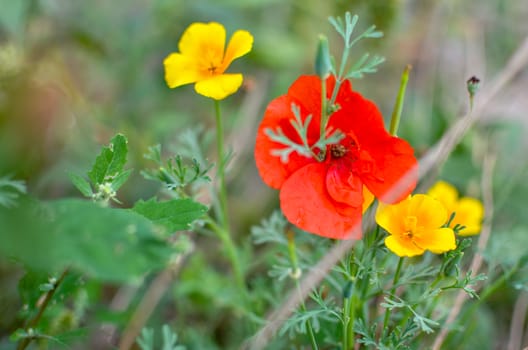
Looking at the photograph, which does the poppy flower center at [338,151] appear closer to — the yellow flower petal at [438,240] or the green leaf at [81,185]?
the yellow flower petal at [438,240]

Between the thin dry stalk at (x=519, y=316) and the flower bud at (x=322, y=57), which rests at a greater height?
the flower bud at (x=322, y=57)

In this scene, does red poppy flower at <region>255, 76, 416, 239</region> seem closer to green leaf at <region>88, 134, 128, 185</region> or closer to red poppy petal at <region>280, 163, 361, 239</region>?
red poppy petal at <region>280, 163, 361, 239</region>

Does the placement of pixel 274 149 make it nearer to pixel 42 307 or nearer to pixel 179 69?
pixel 179 69

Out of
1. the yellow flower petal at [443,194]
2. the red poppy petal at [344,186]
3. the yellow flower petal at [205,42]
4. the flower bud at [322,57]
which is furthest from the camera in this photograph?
the yellow flower petal at [443,194]

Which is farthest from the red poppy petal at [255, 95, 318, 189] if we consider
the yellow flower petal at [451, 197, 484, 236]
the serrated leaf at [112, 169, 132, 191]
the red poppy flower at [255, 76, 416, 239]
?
the yellow flower petal at [451, 197, 484, 236]

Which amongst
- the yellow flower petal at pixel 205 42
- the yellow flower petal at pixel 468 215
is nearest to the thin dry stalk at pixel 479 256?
the yellow flower petal at pixel 468 215

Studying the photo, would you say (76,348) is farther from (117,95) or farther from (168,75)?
(117,95)

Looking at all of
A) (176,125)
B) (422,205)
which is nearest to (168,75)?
(422,205)

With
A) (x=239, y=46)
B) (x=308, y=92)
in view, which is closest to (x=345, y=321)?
(x=308, y=92)
